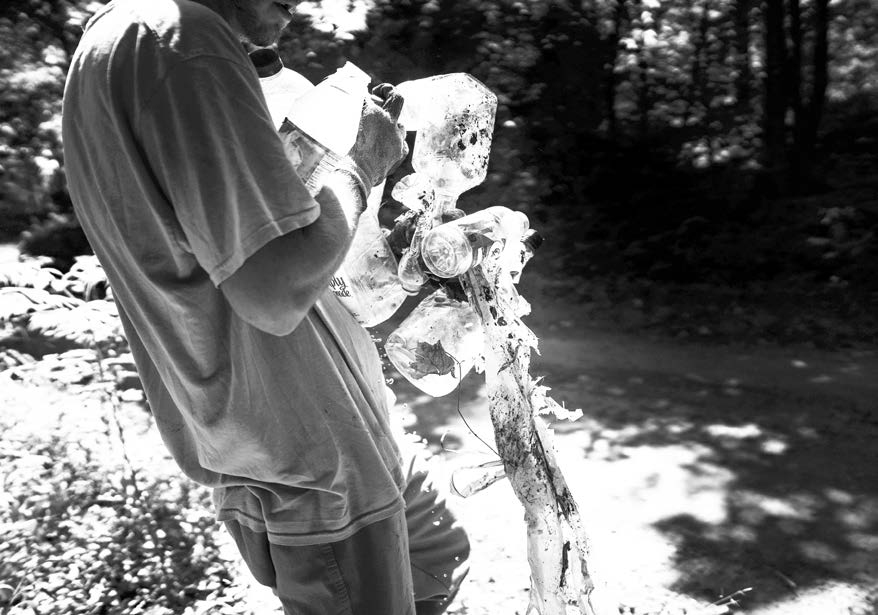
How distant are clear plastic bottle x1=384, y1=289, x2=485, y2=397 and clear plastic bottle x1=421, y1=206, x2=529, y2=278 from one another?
15cm

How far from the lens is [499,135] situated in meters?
8.64

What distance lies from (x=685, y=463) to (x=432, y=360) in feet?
9.19

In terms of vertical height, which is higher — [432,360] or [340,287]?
[340,287]

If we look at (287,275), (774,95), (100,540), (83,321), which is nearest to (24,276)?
(83,321)

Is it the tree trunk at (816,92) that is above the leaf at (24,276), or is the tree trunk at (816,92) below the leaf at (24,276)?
above

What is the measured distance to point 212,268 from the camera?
119 centimetres

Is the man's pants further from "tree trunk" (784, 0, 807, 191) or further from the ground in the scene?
"tree trunk" (784, 0, 807, 191)

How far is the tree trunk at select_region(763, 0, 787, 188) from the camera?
7742 millimetres

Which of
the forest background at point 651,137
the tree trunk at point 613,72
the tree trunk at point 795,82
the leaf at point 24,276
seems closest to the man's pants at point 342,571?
the leaf at point 24,276

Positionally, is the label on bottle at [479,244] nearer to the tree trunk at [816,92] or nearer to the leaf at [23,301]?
the leaf at [23,301]

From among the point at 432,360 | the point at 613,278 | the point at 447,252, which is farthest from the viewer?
the point at 613,278

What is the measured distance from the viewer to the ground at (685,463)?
3311 millimetres

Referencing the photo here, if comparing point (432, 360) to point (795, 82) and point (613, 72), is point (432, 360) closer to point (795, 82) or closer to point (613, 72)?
point (795, 82)

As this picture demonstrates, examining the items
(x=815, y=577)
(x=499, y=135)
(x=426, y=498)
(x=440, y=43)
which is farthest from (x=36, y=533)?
(x=440, y=43)
